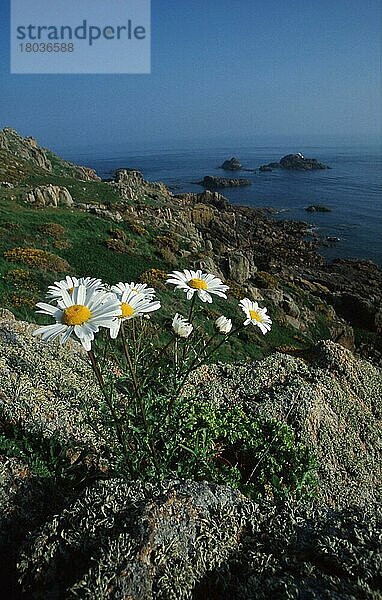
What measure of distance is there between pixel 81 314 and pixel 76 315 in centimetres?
3

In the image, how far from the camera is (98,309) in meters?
2.46

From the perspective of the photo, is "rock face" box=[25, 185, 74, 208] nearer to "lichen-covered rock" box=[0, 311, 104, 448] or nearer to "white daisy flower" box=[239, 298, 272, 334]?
"lichen-covered rock" box=[0, 311, 104, 448]

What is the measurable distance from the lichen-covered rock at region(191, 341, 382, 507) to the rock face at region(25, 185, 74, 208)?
24.5m

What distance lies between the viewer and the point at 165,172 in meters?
152

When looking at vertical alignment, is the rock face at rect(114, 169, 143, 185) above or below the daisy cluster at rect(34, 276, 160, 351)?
above

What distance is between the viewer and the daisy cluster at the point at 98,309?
235 cm

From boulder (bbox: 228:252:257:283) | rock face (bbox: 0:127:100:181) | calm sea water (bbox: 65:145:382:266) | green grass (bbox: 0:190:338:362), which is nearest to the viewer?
green grass (bbox: 0:190:338:362)

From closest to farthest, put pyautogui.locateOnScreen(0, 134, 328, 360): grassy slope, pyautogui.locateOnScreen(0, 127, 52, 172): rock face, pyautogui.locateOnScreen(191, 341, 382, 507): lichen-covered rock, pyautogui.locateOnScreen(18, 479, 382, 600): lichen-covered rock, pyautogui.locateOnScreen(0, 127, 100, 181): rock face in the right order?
pyautogui.locateOnScreen(18, 479, 382, 600): lichen-covered rock
pyautogui.locateOnScreen(191, 341, 382, 507): lichen-covered rock
pyautogui.locateOnScreen(0, 134, 328, 360): grassy slope
pyautogui.locateOnScreen(0, 127, 100, 181): rock face
pyautogui.locateOnScreen(0, 127, 52, 172): rock face

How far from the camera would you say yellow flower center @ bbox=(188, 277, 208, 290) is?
3330mm

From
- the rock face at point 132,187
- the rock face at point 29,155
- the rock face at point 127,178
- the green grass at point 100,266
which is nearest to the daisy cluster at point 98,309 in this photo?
the green grass at point 100,266

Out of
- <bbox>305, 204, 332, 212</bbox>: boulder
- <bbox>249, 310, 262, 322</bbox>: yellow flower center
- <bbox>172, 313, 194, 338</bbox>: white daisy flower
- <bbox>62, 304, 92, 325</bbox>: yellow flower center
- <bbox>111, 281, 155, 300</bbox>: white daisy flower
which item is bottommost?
<bbox>172, 313, 194, 338</bbox>: white daisy flower

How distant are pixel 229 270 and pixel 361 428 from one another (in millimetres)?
23488

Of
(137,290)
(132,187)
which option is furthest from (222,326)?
(132,187)

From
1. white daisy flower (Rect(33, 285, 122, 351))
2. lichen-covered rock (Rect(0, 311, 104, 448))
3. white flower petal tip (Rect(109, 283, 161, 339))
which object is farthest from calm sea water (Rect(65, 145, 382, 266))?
white daisy flower (Rect(33, 285, 122, 351))
